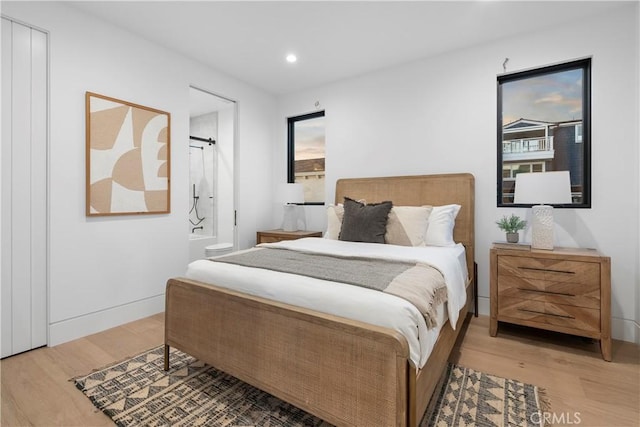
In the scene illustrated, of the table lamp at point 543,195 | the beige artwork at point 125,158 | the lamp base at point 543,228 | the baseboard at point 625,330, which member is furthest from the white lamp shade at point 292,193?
the baseboard at point 625,330

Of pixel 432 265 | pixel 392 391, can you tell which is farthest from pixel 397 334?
pixel 432 265

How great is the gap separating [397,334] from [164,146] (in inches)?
114

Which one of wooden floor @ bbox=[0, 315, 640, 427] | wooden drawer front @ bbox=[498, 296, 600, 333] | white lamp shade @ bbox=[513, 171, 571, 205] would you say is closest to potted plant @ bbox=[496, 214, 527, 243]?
white lamp shade @ bbox=[513, 171, 571, 205]

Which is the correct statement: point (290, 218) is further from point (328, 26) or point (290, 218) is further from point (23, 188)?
point (23, 188)

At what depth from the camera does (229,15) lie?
257 centimetres

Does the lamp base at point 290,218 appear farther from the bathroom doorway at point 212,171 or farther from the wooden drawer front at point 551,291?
the wooden drawer front at point 551,291

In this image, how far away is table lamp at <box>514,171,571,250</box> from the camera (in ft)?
7.60

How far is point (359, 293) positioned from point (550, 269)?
1.80 m

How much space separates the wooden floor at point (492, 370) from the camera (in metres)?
1.57

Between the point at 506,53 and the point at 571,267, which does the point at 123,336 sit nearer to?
the point at 571,267

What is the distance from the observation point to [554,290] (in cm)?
229

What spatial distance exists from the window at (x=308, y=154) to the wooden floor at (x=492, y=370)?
245 cm

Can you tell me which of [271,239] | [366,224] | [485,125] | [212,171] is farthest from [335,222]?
[212,171]

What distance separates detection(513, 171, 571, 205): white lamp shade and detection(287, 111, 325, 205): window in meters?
2.38
